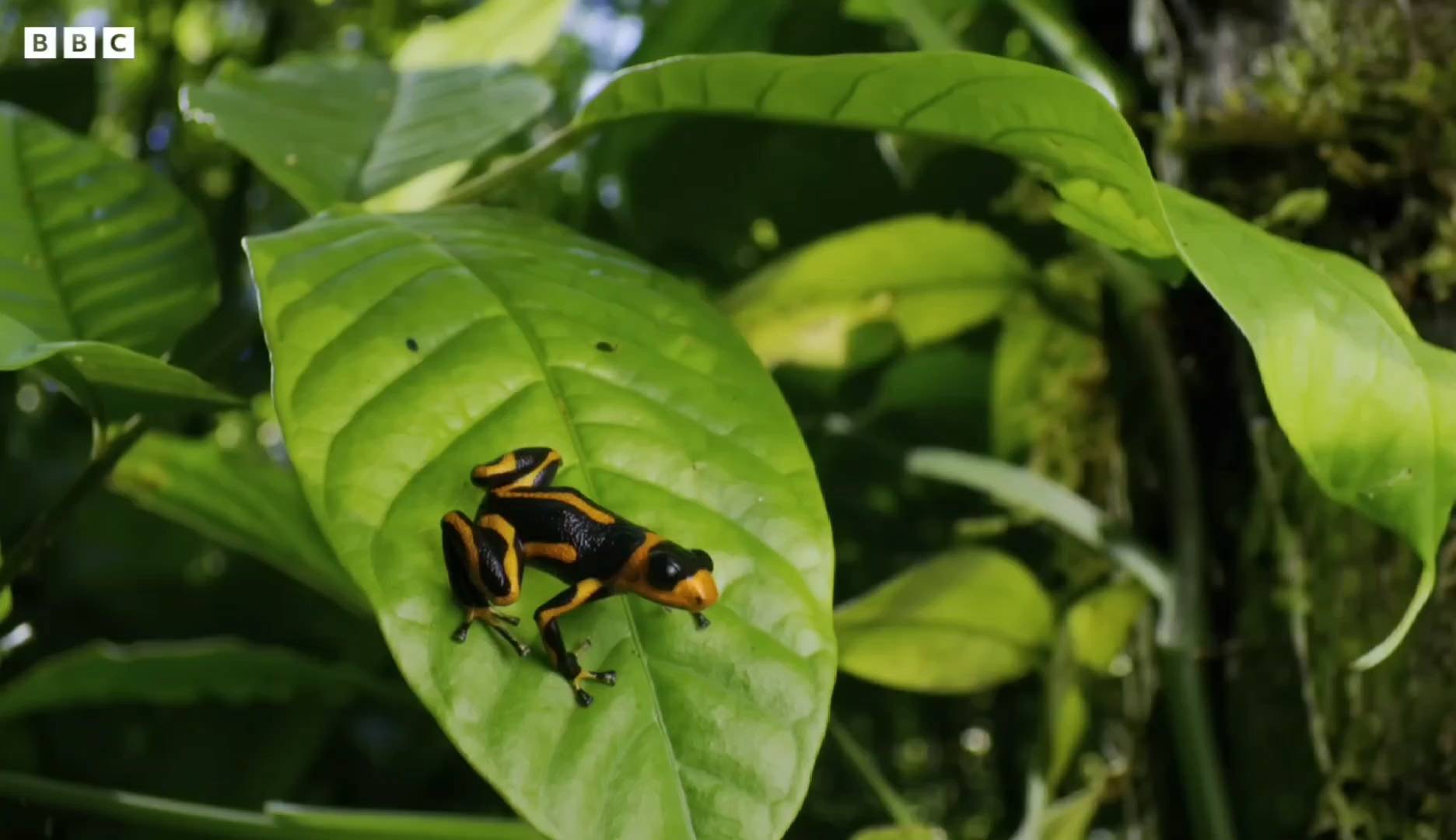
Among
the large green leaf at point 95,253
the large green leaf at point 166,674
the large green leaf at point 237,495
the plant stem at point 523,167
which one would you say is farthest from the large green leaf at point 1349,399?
the large green leaf at point 166,674

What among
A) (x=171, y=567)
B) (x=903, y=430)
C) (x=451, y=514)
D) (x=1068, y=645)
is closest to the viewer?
(x=451, y=514)

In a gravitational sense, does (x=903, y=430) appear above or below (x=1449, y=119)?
Answer: below

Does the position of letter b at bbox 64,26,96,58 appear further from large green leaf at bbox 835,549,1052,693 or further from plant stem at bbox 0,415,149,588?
large green leaf at bbox 835,549,1052,693

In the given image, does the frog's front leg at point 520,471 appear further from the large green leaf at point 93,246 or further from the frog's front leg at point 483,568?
the large green leaf at point 93,246

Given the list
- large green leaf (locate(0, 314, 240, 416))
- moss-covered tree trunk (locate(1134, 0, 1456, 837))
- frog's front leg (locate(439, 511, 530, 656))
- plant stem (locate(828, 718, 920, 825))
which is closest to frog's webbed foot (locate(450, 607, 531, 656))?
frog's front leg (locate(439, 511, 530, 656))

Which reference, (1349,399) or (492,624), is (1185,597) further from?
(492,624)

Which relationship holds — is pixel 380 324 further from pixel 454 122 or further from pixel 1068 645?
pixel 1068 645

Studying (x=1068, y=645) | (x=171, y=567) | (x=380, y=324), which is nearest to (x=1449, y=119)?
(x=1068, y=645)
